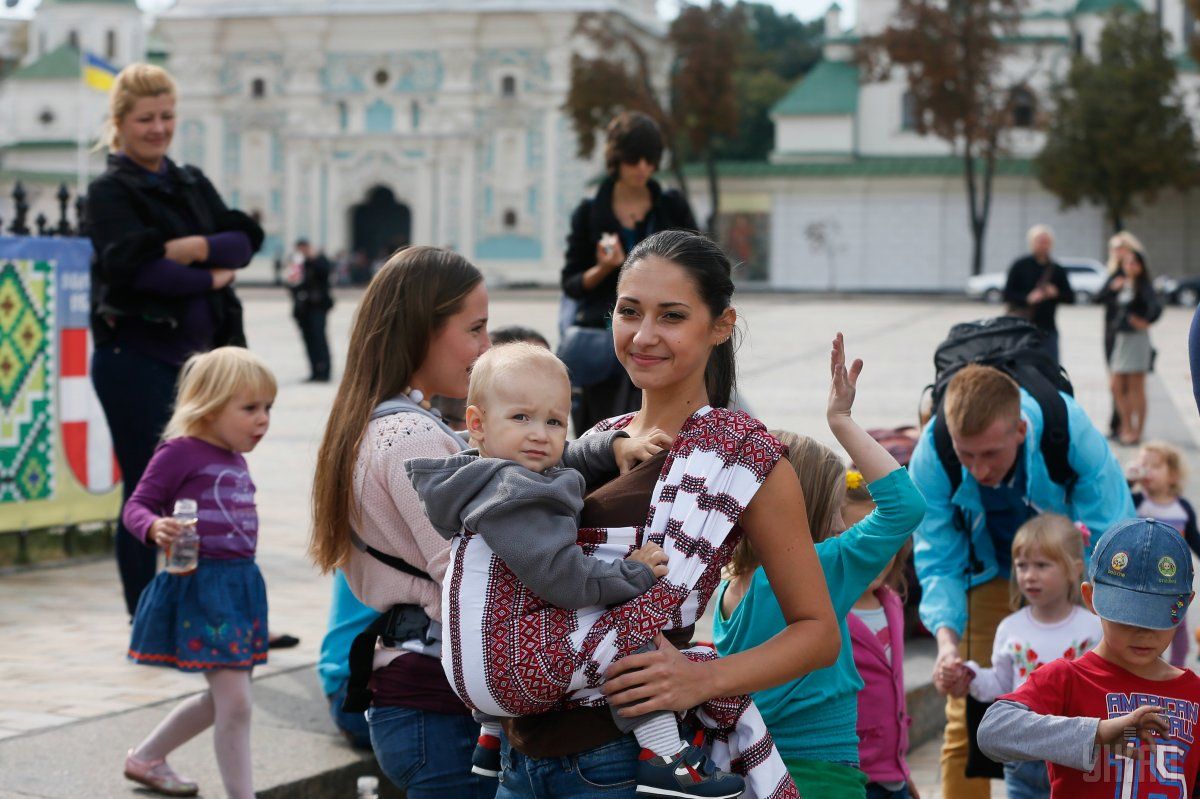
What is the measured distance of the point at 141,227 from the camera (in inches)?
232

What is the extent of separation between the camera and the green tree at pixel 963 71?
176ft

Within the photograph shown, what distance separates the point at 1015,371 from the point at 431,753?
2.30 meters

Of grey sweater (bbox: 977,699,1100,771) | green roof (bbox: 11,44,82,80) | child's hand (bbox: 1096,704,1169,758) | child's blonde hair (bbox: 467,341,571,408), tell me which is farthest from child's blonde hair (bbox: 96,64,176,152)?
green roof (bbox: 11,44,82,80)

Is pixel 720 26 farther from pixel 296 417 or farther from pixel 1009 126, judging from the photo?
pixel 296 417

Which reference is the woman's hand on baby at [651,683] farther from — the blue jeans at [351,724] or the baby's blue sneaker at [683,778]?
the blue jeans at [351,724]

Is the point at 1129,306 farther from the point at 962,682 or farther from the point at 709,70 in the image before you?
the point at 709,70

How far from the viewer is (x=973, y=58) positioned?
53875 mm

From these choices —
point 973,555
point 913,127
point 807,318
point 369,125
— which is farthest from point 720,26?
point 973,555

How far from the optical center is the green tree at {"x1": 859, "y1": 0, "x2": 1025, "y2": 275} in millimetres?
53656

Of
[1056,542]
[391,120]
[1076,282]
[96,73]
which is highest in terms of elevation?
[391,120]

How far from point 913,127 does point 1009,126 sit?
7.68 m

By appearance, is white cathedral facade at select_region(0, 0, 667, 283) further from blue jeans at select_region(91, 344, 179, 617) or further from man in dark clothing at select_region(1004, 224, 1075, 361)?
blue jeans at select_region(91, 344, 179, 617)

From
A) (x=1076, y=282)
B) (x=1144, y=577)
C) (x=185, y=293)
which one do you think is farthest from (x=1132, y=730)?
(x=1076, y=282)

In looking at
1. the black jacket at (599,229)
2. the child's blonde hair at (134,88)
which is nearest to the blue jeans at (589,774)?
the child's blonde hair at (134,88)
